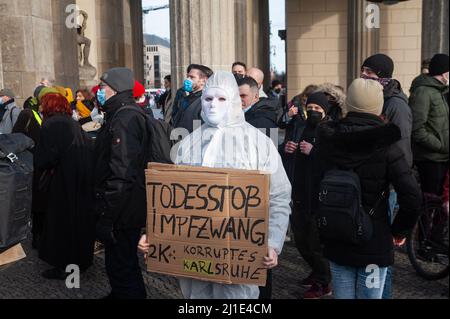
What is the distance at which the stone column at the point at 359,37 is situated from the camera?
14.3m

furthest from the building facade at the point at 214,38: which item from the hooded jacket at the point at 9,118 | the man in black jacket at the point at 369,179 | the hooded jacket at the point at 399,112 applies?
the man in black jacket at the point at 369,179

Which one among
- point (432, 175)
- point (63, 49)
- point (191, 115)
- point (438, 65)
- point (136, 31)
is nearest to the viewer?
point (438, 65)

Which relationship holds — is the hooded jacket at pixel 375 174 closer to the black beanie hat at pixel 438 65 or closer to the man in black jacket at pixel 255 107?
the man in black jacket at pixel 255 107

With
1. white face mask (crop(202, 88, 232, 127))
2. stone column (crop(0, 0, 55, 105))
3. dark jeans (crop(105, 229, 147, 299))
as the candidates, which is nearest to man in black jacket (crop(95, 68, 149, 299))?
dark jeans (crop(105, 229, 147, 299))

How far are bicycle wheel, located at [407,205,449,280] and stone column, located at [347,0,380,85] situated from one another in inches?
389

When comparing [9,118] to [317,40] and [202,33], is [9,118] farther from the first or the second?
[317,40]

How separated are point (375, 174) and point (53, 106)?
128 inches

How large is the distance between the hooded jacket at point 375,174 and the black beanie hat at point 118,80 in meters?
1.59

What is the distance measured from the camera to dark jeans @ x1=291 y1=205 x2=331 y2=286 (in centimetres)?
450

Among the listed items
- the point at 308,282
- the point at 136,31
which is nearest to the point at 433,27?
the point at 308,282

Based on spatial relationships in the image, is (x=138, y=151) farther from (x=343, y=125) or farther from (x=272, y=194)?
(x=343, y=125)

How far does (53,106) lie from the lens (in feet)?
16.5
